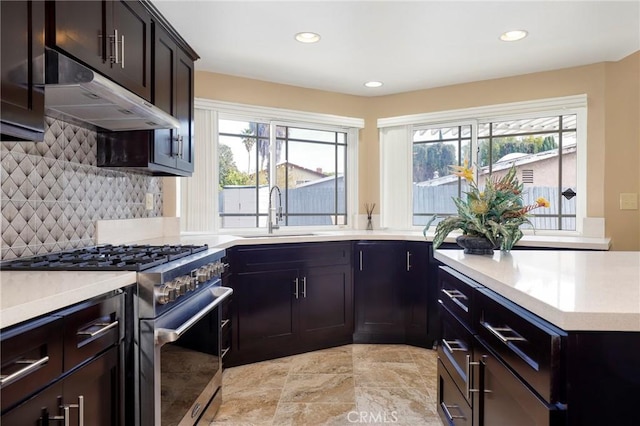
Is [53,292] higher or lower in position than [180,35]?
lower

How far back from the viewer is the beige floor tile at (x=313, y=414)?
2188 millimetres

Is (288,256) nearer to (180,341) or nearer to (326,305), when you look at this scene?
(326,305)

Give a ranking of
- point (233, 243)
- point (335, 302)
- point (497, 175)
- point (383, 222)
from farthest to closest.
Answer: point (383, 222) → point (497, 175) → point (335, 302) → point (233, 243)

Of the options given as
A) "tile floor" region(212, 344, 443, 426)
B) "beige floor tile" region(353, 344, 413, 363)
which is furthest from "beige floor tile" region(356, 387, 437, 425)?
"beige floor tile" region(353, 344, 413, 363)

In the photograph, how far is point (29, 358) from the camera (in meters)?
0.97

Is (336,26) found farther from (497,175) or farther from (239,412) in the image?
(239,412)

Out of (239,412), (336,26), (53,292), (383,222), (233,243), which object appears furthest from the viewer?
(383,222)

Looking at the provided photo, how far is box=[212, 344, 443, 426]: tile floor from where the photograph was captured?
2.23 meters

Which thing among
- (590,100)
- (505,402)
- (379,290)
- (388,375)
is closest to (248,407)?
(388,375)

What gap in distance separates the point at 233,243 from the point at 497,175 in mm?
2459

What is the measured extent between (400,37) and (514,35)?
759mm

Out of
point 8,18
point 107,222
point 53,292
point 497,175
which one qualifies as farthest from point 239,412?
point 497,175

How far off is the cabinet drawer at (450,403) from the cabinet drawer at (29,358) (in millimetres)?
1442

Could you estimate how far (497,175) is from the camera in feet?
12.0
